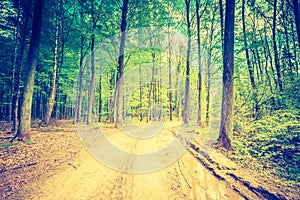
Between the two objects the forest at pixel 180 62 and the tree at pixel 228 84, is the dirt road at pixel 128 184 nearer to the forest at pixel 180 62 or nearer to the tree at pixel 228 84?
the forest at pixel 180 62

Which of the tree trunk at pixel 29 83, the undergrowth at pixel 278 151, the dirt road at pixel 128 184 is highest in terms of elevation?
the tree trunk at pixel 29 83

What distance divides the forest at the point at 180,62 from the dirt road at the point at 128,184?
1895mm

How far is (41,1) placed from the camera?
8859 millimetres

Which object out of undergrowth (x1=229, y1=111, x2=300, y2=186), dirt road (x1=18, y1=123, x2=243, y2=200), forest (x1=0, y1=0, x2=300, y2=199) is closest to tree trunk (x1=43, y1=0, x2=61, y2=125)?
forest (x1=0, y1=0, x2=300, y2=199)

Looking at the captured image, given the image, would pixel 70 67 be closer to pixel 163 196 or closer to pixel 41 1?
pixel 41 1

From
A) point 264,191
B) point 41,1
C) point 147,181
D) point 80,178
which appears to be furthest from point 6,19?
point 264,191

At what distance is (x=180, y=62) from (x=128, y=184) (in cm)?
2707

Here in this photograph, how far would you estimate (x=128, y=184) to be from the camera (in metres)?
4.53

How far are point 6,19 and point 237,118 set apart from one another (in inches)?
751

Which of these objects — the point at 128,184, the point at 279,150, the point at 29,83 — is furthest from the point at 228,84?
the point at 29,83

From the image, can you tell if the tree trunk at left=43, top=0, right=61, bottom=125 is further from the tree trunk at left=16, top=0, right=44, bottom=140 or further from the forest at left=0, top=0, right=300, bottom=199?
the tree trunk at left=16, top=0, right=44, bottom=140

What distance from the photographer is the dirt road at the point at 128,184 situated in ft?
13.1

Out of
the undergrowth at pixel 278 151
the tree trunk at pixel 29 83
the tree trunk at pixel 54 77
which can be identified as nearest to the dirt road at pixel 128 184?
the undergrowth at pixel 278 151

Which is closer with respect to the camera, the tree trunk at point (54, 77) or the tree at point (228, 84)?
the tree at point (228, 84)
